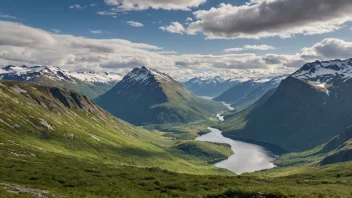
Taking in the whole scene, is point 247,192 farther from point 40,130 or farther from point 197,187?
point 40,130

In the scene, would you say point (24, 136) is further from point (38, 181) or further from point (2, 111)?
point (38, 181)

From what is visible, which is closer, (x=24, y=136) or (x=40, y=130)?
(x=24, y=136)

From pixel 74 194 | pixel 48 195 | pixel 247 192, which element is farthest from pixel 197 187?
pixel 48 195

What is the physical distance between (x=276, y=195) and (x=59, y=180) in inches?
1823

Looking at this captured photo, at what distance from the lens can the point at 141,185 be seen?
69.8 metres

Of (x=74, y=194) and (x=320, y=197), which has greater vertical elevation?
(x=320, y=197)

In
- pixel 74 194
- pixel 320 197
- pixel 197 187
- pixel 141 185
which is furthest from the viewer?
pixel 141 185

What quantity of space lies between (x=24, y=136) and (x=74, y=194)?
13983 cm

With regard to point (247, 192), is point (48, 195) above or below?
below

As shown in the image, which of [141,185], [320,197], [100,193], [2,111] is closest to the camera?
[320,197]

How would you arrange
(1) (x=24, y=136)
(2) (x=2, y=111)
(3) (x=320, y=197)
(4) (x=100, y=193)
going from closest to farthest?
(3) (x=320, y=197) < (4) (x=100, y=193) < (1) (x=24, y=136) < (2) (x=2, y=111)

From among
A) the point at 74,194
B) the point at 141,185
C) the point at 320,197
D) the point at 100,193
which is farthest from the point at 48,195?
the point at 320,197

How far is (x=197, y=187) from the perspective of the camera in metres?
64.6

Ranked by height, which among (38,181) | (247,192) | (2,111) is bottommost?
(38,181)
